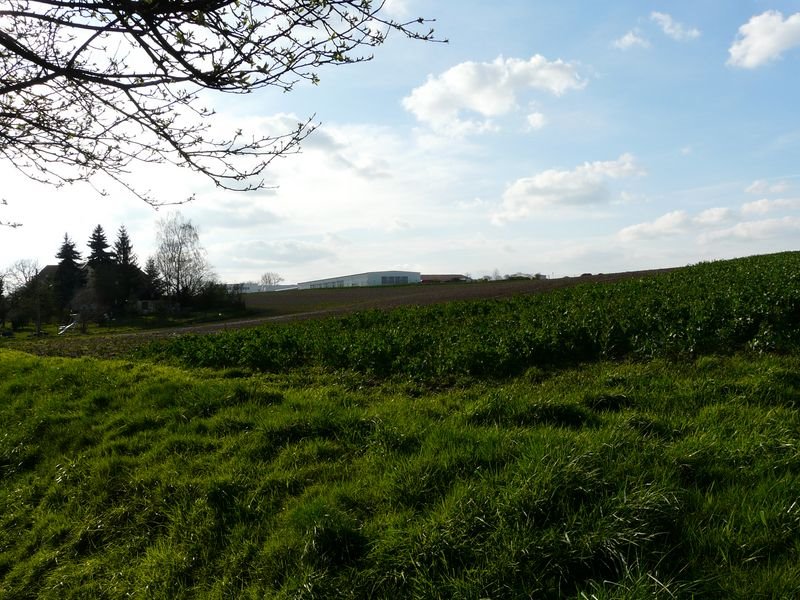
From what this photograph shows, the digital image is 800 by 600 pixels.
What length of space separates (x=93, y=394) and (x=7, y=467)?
61.9 inches

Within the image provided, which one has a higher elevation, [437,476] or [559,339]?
[559,339]

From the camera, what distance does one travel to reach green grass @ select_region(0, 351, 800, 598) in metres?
2.87

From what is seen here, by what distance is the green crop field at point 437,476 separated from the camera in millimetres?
2904

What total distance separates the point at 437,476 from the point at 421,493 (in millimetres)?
211

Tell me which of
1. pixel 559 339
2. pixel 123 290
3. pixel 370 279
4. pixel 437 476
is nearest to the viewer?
pixel 437 476

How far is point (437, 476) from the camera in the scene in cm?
385

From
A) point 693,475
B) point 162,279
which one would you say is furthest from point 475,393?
point 162,279

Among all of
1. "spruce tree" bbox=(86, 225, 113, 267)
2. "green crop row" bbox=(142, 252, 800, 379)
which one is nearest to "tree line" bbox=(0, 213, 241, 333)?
"spruce tree" bbox=(86, 225, 113, 267)

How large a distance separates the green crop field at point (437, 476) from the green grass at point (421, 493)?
2cm

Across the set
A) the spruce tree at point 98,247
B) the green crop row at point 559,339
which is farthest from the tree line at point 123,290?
the green crop row at point 559,339

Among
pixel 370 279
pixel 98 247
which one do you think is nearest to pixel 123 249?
pixel 98 247

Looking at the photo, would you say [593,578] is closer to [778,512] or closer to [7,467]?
[778,512]

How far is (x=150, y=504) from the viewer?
Result: 14.4 feet

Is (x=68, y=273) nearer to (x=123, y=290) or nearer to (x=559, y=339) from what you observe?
(x=123, y=290)
